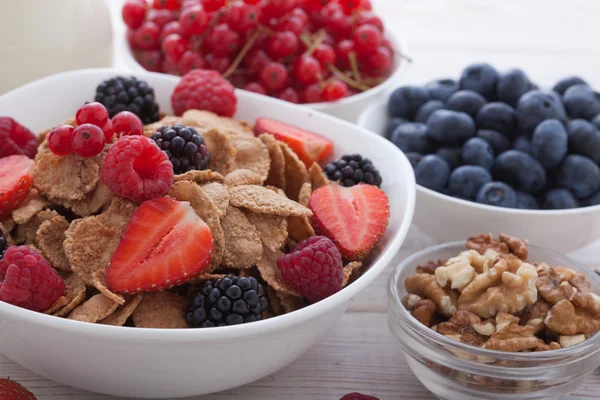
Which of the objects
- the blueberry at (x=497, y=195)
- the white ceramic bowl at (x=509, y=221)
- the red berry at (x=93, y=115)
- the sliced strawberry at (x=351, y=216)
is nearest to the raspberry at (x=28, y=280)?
the red berry at (x=93, y=115)

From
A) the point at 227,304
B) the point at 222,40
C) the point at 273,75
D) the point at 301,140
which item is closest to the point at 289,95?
the point at 273,75

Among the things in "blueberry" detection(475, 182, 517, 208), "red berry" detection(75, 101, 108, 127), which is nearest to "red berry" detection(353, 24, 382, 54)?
"blueberry" detection(475, 182, 517, 208)

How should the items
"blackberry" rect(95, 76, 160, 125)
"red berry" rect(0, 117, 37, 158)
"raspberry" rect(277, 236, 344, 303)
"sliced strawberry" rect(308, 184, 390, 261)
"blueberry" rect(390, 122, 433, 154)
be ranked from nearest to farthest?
"raspberry" rect(277, 236, 344, 303) → "sliced strawberry" rect(308, 184, 390, 261) → "red berry" rect(0, 117, 37, 158) → "blackberry" rect(95, 76, 160, 125) → "blueberry" rect(390, 122, 433, 154)

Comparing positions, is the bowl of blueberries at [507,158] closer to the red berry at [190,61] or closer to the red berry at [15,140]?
the red berry at [190,61]

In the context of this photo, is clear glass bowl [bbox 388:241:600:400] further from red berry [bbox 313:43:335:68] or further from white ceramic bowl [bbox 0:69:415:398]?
red berry [bbox 313:43:335:68]

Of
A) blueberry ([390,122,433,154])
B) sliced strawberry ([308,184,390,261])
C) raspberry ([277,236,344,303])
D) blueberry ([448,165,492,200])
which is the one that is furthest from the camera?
blueberry ([390,122,433,154])

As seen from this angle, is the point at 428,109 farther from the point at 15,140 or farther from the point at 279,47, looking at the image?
the point at 15,140
